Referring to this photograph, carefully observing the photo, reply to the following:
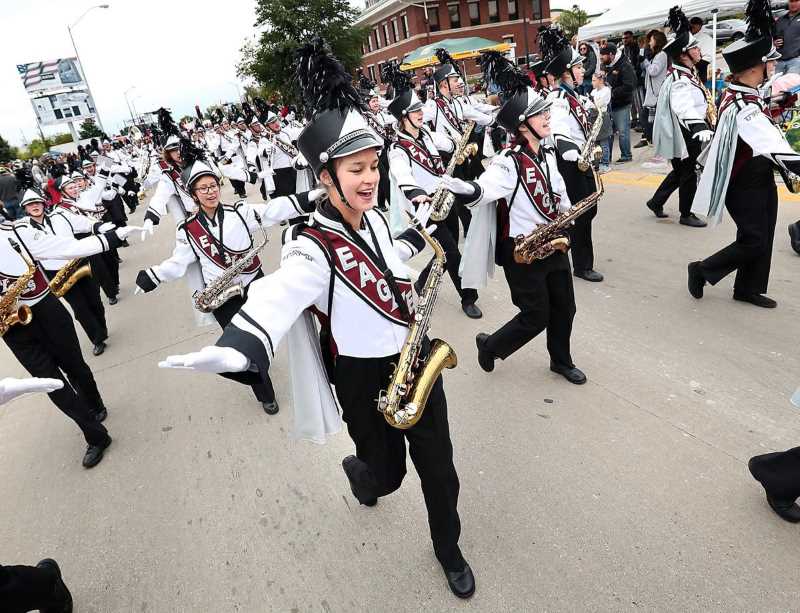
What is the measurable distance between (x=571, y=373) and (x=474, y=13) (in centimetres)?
5257

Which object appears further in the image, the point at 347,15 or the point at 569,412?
the point at 347,15

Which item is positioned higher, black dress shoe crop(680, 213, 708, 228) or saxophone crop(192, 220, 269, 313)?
saxophone crop(192, 220, 269, 313)

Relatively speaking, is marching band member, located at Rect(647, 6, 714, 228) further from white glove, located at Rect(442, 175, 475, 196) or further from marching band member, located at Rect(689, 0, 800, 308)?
white glove, located at Rect(442, 175, 475, 196)

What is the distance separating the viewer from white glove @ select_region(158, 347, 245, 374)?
1753 mm

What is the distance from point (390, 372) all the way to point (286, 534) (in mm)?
1471

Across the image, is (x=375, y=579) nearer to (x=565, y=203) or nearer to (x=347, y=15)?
(x=565, y=203)

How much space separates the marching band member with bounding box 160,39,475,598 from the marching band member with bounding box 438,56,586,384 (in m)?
1.45

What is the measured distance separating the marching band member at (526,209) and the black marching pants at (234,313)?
200cm

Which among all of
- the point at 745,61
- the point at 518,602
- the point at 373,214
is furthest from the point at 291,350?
the point at 745,61

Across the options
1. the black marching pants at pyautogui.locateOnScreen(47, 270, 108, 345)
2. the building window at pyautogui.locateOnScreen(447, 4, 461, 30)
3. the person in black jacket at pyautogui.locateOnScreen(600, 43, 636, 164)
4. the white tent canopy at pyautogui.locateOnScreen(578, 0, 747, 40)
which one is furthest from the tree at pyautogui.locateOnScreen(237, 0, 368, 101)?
the black marching pants at pyautogui.locateOnScreen(47, 270, 108, 345)

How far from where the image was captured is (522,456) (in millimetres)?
3504

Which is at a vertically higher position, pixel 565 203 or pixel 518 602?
pixel 565 203

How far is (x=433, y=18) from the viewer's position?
157ft

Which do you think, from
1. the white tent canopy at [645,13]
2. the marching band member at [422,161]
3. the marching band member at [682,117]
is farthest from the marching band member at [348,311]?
the white tent canopy at [645,13]
